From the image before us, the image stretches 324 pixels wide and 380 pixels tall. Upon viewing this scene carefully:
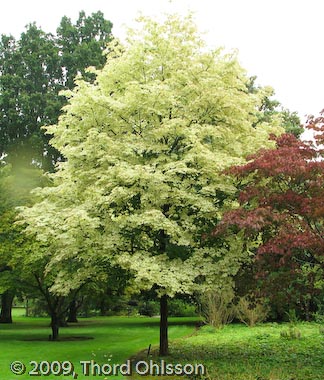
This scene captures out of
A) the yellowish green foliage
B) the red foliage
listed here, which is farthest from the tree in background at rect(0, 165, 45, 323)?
the red foliage

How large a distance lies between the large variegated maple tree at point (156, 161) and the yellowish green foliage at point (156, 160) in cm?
3

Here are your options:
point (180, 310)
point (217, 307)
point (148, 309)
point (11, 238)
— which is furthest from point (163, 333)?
point (148, 309)

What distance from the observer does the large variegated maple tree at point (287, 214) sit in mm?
10805

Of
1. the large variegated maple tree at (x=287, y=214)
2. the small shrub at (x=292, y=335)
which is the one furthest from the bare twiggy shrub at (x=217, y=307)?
the large variegated maple tree at (x=287, y=214)

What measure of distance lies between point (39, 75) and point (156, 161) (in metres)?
27.2

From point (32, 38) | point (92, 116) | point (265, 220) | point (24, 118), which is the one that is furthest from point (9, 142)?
point (265, 220)

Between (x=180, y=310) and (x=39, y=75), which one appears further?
(x=180, y=310)

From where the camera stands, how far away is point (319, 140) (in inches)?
469

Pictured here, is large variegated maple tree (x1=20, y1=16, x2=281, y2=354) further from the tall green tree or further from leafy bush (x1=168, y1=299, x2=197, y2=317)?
Result: leafy bush (x1=168, y1=299, x2=197, y2=317)

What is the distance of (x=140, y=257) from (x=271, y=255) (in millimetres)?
3608

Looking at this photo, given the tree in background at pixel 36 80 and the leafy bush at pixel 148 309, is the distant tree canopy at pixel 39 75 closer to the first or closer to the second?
the tree in background at pixel 36 80

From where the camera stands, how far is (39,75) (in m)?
37.7

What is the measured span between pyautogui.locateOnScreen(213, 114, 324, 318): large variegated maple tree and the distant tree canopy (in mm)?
25181

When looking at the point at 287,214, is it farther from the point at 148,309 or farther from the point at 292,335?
the point at 148,309
